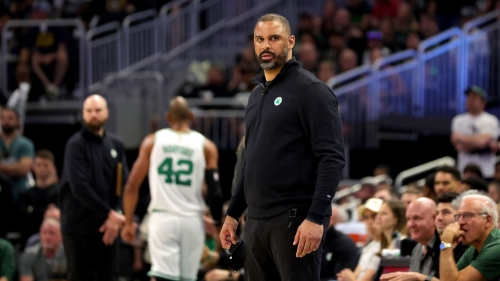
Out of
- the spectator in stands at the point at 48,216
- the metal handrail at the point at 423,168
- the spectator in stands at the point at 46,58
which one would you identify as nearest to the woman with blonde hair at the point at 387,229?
the spectator in stands at the point at 48,216

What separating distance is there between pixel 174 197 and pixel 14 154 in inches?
164

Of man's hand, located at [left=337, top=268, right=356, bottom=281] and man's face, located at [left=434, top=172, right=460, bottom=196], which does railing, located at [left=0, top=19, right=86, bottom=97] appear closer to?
man's face, located at [left=434, top=172, right=460, bottom=196]

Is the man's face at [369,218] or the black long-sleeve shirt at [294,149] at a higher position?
the black long-sleeve shirt at [294,149]

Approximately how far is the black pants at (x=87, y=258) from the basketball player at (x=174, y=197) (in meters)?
0.53

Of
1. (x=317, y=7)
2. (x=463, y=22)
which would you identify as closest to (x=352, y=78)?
(x=463, y=22)

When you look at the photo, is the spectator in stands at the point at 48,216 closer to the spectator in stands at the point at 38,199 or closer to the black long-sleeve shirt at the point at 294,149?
the spectator in stands at the point at 38,199

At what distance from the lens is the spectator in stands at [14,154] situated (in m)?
12.7

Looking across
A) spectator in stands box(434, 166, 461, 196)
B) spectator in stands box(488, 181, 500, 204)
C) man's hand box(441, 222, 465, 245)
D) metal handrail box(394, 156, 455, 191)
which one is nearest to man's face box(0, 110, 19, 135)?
metal handrail box(394, 156, 455, 191)

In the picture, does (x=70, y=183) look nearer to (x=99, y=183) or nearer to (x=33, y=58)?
(x=99, y=183)

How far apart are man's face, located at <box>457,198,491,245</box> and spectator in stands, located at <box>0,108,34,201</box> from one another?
7.38 metres

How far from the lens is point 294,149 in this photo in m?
5.40

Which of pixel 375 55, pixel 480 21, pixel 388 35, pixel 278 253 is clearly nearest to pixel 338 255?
pixel 278 253

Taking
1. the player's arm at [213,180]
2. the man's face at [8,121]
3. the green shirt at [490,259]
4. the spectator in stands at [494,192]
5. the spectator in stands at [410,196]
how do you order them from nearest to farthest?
1. the green shirt at [490,259]
2. the player's arm at [213,180]
3. the spectator in stands at [410,196]
4. the spectator in stands at [494,192]
5. the man's face at [8,121]

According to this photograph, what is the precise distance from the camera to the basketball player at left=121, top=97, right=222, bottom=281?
369 inches
